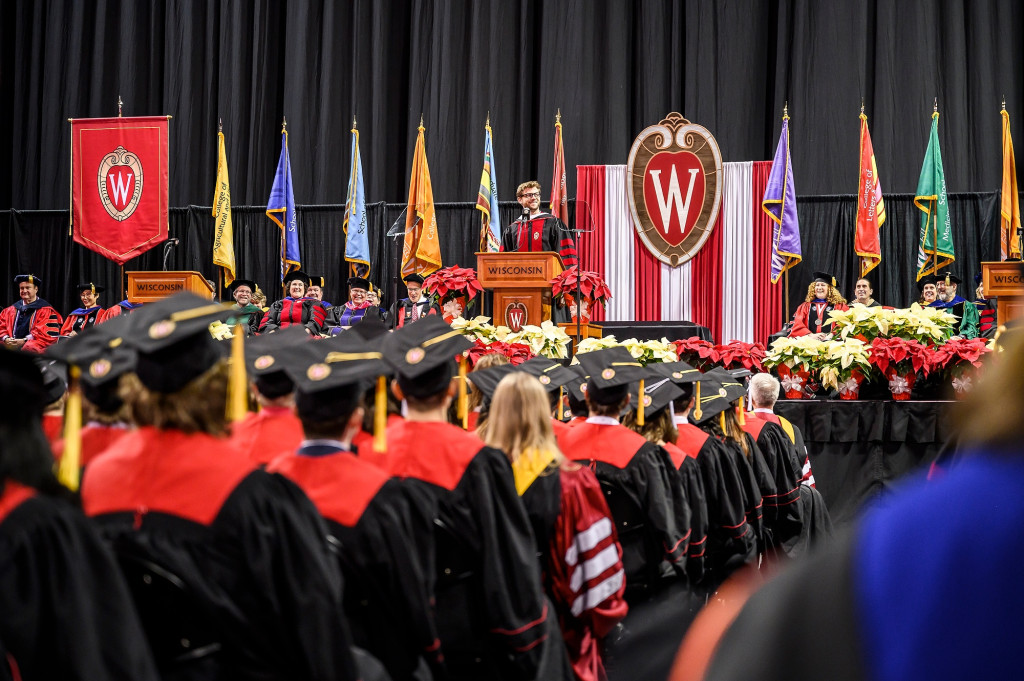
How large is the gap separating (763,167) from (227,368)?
12.6 m

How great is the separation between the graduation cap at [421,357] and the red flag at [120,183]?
10539mm

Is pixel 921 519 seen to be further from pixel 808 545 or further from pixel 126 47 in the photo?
pixel 126 47

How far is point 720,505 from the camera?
462 cm

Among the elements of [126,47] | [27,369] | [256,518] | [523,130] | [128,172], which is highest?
[126,47]

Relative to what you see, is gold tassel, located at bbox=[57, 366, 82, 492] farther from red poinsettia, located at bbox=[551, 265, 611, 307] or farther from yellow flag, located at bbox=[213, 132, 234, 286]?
yellow flag, located at bbox=[213, 132, 234, 286]

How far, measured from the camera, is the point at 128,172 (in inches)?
498

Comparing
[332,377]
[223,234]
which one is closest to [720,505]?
[332,377]

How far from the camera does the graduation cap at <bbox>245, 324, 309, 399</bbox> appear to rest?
8.70 ft

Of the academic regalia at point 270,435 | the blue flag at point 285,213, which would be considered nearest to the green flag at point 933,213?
the blue flag at point 285,213

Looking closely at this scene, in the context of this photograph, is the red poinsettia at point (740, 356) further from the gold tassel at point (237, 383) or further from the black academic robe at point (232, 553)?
the black academic robe at point (232, 553)

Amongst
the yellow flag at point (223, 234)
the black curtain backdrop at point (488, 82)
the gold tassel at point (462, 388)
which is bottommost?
the gold tassel at point (462, 388)

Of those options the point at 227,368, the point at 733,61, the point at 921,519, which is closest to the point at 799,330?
the point at 733,61

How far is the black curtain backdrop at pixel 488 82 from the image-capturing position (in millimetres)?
14516

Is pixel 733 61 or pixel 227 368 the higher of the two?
pixel 733 61
